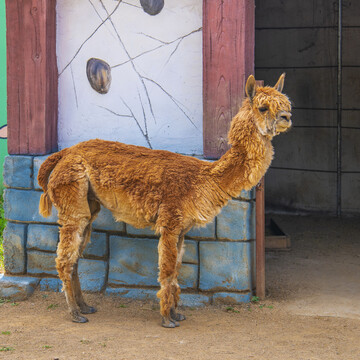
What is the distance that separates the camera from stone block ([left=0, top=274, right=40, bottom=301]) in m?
5.50

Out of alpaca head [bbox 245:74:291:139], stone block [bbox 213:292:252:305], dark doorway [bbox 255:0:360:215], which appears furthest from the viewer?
dark doorway [bbox 255:0:360:215]

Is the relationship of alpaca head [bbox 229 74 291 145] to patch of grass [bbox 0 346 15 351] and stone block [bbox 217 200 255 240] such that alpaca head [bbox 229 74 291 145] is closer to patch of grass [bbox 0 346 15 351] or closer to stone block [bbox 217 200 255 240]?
stone block [bbox 217 200 255 240]

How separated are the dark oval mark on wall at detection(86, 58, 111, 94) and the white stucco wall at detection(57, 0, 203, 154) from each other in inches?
1.6

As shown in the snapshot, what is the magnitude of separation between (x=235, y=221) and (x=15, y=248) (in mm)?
2005

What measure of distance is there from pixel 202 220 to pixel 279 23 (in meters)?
5.35

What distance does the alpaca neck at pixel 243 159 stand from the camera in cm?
447

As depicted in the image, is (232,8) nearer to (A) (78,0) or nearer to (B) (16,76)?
(A) (78,0)

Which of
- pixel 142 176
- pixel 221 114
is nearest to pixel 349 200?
pixel 221 114

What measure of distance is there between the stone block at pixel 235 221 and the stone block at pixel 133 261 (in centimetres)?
59

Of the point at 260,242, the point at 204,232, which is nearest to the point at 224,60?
the point at 204,232

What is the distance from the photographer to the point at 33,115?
5.53m

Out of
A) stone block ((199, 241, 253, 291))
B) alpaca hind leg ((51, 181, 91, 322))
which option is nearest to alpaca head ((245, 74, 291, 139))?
stone block ((199, 241, 253, 291))

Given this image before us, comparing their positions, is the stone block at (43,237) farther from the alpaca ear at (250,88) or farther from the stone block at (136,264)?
the alpaca ear at (250,88)

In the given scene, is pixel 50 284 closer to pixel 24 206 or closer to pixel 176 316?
pixel 24 206
